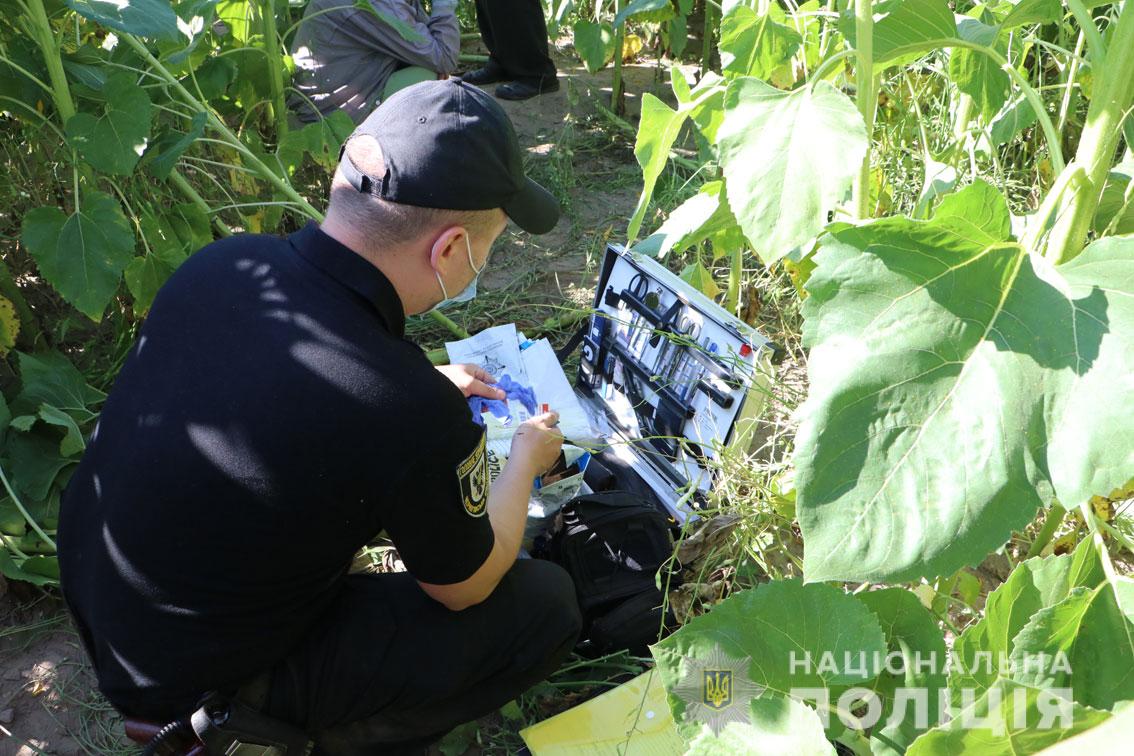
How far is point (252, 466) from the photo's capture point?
1702 millimetres

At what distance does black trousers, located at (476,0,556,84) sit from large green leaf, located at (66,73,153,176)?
2.92 metres

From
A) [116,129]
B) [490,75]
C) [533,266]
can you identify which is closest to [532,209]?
[116,129]

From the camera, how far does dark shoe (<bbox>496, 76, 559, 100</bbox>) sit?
5430 mm

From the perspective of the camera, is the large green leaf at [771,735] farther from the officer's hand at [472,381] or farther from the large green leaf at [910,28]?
the officer's hand at [472,381]

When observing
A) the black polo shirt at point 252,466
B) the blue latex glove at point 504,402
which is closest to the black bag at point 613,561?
the blue latex glove at point 504,402

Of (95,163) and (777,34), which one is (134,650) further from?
(777,34)

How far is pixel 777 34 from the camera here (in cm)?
188

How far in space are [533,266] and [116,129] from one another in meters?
1.74

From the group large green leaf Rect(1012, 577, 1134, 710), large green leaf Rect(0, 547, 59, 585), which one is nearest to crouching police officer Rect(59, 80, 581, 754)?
large green leaf Rect(0, 547, 59, 585)

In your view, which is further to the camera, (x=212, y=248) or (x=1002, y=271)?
(x=212, y=248)

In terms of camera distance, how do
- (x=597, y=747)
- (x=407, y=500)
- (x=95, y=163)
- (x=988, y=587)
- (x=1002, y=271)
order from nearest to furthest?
1. (x=1002, y=271)
2. (x=407, y=500)
3. (x=597, y=747)
4. (x=988, y=587)
5. (x=95, y=163)

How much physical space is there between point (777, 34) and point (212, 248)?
3.96 feet

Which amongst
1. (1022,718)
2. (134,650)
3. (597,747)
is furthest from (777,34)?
(134,650)

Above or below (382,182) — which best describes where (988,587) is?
below
